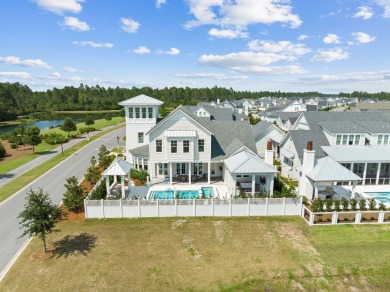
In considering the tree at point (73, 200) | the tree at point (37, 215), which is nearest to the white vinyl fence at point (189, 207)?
the tree at point (73, 200)

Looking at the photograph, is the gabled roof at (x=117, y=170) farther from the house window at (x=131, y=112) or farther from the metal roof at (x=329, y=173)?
the metal roof at (x=329, y=173)

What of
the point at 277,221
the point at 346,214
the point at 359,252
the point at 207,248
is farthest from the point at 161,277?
the point at 346,214

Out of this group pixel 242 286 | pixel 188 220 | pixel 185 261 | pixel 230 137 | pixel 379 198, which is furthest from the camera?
pixel 230 137

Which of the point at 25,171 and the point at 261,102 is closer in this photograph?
the point at 25,171

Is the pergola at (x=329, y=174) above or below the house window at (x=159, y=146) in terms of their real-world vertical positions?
below

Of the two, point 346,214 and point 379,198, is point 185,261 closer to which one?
point 346,214

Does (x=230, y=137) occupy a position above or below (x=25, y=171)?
above

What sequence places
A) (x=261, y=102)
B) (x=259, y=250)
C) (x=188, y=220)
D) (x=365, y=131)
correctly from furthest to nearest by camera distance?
(x=261, y=102), (x=365, y=131), (x=188, y=220), (x=259, y=250)
